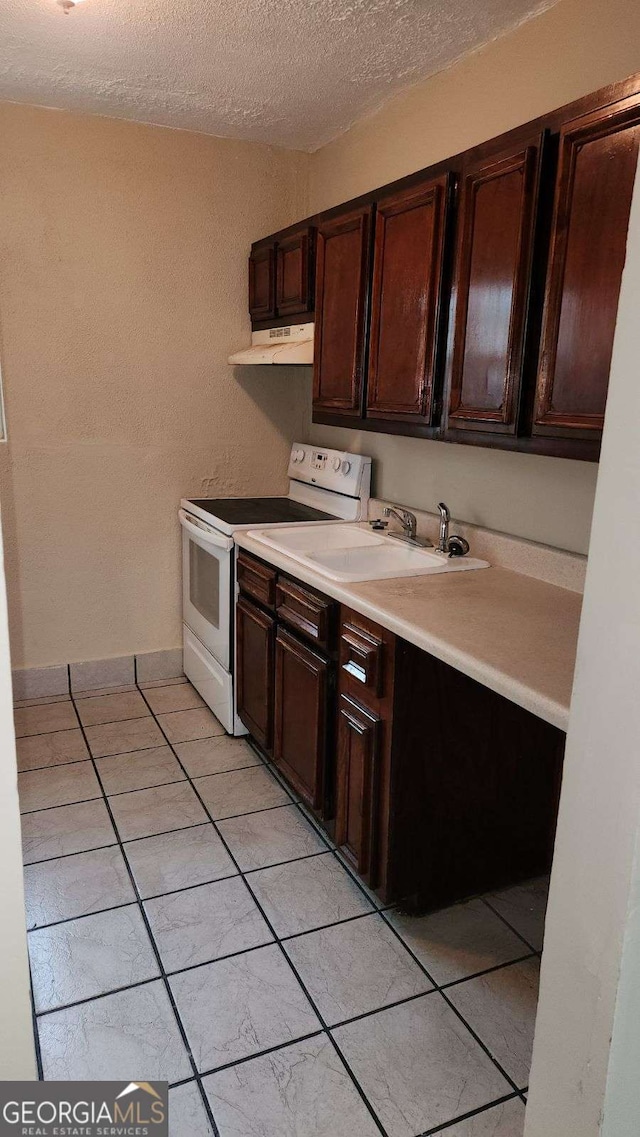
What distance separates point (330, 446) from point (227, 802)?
1661 mm

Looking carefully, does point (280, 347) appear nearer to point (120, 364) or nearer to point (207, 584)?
point (120, 364)

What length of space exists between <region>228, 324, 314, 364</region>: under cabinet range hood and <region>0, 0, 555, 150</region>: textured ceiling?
82 centimetres

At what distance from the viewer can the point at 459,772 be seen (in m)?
1.99

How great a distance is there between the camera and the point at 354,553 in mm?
2619

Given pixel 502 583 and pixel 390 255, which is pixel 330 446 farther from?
pixel 502 583

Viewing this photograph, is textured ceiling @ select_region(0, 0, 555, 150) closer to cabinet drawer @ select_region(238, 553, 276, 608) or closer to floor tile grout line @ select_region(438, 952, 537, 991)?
cabinet drawer @ select_region(238, 553, 276, 608)

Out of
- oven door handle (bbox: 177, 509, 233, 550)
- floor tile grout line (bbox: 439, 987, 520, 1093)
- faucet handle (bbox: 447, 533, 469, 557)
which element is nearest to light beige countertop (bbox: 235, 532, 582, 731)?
faucet handle (bbox: 447, 533, 469, 557)

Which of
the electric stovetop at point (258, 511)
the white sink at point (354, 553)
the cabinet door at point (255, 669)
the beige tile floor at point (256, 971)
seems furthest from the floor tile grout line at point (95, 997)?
the electric stovetop at point (258, 511)

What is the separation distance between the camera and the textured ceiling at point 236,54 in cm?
212

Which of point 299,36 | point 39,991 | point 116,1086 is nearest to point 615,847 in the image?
point 116,1086

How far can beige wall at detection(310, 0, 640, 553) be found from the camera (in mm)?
1960

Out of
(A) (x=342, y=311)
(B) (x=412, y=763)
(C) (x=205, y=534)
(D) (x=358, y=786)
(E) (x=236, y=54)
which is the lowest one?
(D) (x=358, y=786)

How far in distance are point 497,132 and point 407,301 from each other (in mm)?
632

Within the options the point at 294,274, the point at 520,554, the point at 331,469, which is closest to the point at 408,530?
the point at 520,554
